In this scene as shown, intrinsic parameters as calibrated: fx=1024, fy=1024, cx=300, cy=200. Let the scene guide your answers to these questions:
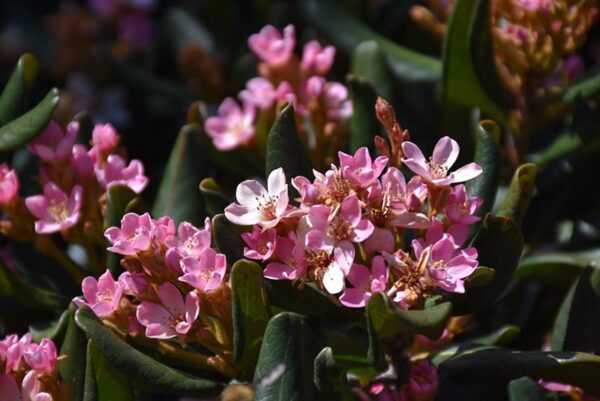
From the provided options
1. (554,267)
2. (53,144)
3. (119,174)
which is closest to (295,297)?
(119,174)

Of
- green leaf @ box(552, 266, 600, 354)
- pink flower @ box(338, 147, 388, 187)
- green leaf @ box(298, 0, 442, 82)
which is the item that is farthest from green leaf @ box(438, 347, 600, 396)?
green leaf @ box(298, 0, 442, 82)

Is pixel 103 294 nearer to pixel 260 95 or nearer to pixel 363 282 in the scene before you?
pixel 363 282

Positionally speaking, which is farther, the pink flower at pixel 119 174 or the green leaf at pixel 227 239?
the pink flower at pixel 119 174

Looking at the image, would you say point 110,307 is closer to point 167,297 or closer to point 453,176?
point 167,297

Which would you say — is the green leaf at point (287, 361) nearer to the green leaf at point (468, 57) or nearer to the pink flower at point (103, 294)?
the pink flower at point (103, 294)

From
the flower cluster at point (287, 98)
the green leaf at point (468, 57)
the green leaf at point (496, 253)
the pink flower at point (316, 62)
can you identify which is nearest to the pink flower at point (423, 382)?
the green leaf at point (496, 253)

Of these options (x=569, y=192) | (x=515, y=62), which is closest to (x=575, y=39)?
(x=515, y=62)
